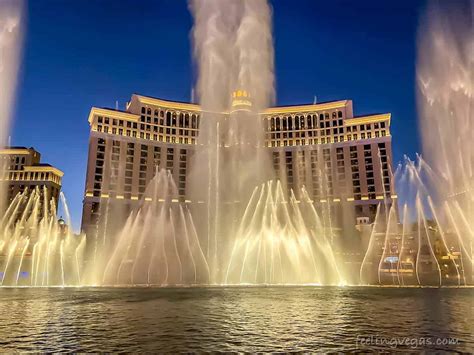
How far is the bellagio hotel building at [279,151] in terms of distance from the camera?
326 ft

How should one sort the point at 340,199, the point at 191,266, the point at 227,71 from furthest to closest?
1. the point at 340,199
2. the point at 227,71
3. the point at 191,266

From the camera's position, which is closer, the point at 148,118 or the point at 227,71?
the point at 227,71

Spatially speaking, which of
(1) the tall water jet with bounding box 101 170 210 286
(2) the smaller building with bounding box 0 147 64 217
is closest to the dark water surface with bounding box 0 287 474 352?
(1) the tall water jet with bounding box 101 170 210 286

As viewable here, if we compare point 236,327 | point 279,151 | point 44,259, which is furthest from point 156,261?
point 279,151

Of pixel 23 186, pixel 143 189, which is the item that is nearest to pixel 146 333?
pixel 143 189

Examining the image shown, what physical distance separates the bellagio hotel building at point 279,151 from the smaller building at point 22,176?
37268 mm

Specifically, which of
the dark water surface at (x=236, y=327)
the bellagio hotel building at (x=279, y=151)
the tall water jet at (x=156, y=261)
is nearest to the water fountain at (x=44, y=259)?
the tall water jet at (x=156, y=261)

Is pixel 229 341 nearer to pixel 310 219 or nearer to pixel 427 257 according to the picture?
pixel 427 257

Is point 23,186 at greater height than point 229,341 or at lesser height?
greater

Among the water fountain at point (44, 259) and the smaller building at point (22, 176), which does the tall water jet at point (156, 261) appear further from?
the smaller building at point (22, 176)

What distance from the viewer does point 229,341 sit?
1152 centimetres

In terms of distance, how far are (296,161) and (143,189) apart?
4733 cm

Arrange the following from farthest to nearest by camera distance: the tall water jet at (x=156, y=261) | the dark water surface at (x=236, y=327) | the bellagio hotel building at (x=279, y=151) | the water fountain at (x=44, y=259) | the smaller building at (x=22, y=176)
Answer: the smaller building at (x=22, y=176)
the bellagio hotel building at (x=279, y=151)
the water fountain at (x=44, y=259)
the tall water jet at (x=156, y=261)
the dark water surface at (x=236, y=327)

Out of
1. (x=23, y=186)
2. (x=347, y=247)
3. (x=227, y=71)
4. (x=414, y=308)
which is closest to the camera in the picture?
(x=414, y=308)
